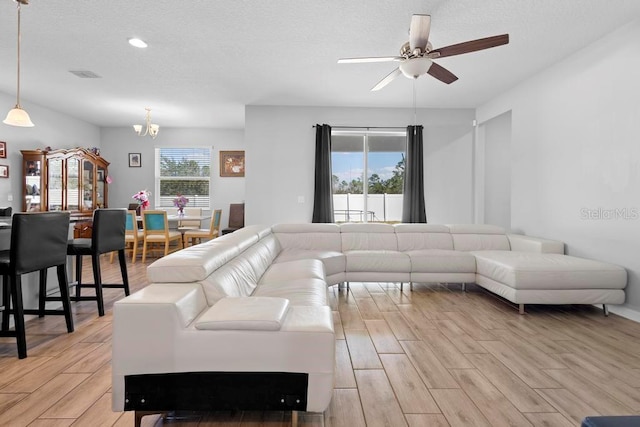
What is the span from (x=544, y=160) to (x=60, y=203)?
746 cm

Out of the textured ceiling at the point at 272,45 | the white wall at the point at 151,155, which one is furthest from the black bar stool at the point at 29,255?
the white wall at the point at 151,155

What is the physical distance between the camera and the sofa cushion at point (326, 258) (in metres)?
3.90

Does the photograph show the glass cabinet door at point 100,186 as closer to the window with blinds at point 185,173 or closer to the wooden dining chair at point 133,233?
the window with blinds at point 185,173

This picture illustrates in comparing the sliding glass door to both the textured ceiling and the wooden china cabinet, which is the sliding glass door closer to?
the textured ceiling

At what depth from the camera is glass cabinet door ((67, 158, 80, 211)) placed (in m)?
6.35

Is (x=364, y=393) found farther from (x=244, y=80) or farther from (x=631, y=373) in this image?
(x=244, y=80)

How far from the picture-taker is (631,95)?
10.7 feet

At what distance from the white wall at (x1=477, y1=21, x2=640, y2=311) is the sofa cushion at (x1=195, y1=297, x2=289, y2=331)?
3.39m

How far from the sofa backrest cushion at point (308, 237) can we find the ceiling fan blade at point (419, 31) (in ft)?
8.12

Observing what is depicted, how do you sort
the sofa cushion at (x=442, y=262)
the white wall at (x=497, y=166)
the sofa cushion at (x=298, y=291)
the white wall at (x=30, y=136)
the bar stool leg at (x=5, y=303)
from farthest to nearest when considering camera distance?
the white wall at (x=497, y=166) → the white wall at (x=30, y=136) → the sofa cushion at (x=442, y=262) → the bar stool leg at (x=5, y=303) → the sofa cushion at (x=298, y=291)

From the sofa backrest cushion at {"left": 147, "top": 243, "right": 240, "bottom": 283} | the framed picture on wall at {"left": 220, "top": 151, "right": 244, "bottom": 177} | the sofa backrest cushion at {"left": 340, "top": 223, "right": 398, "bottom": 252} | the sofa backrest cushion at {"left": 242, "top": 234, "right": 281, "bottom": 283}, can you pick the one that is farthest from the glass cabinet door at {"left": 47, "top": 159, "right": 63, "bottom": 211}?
the sofa backrest cushion at {"left": 147, "top": 243, "right": 240, "bottom": 283}

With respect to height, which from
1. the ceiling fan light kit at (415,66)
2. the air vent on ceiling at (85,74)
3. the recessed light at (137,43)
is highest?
the air vent on ceiling at (85,74)

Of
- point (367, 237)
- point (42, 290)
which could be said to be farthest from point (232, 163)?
point (42, 290)

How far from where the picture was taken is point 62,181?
6223 mm
